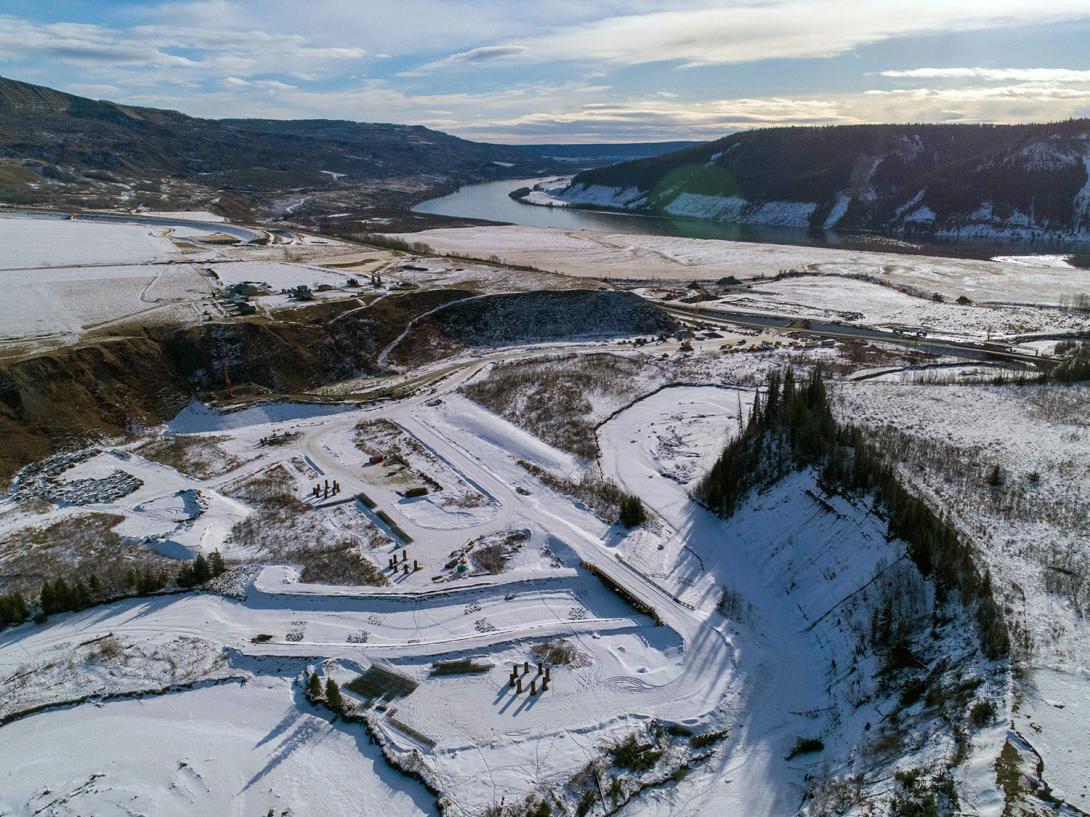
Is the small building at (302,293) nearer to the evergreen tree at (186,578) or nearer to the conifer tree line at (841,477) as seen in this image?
the evergreen tree at (186,578)

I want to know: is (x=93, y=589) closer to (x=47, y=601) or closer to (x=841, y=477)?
(x=47, y=601)

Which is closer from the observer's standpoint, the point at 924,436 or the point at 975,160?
the point at 924,436

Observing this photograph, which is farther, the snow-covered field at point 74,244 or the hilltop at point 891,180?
the hilltop at point 891,180

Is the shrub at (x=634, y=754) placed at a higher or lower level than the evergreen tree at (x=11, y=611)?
lower

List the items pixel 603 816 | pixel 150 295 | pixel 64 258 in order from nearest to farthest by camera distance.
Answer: pixel 603 816
pixel 150 295
pixel 64 258

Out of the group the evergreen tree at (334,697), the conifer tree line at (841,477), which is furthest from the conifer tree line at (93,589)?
the conifer tree line at (841,477)

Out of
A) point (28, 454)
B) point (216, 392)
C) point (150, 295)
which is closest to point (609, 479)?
point (216, 392)

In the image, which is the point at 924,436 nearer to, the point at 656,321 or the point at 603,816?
the point at 603,816

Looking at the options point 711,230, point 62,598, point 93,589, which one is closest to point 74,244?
point 93,589
